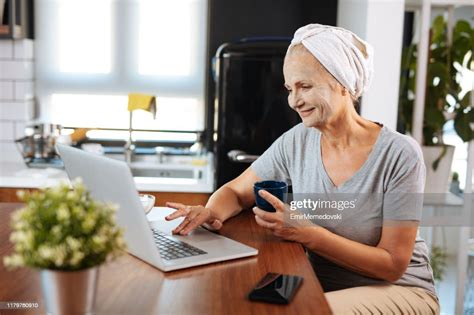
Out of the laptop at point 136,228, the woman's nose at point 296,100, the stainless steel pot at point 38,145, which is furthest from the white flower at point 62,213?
the stainless steel pot at point 38,145

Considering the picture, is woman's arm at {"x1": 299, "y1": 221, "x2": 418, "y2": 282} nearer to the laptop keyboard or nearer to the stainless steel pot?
the laptop keyboard

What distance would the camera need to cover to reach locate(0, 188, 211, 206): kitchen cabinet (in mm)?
2846

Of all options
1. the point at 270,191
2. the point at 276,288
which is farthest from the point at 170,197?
the point at 276,288

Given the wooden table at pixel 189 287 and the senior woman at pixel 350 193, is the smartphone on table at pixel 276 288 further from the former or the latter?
the senior woman at pixel 350 193

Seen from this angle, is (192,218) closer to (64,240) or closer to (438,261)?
(64,240)

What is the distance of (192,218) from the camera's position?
1552mm

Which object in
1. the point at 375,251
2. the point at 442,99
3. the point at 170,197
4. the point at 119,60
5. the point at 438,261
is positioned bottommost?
the point at 438,261

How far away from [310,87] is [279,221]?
37 cm

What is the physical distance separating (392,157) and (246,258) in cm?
49

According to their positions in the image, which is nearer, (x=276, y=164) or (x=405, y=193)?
(x=405, y=193)

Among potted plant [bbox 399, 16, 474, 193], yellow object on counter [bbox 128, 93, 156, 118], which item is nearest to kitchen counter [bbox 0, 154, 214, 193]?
yellow object on counter [bbox 128, 93, 156, 118]

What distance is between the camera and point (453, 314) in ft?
9.16

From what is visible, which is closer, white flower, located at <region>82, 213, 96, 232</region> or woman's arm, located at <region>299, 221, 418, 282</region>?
white flower, located at <region>82, 213, 96, 232</region>

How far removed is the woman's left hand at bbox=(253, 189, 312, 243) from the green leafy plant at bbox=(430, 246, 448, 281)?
60.4 inches
